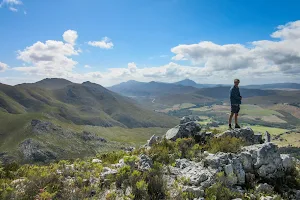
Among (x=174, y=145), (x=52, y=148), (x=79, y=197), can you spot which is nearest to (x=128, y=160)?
(x=79, y=197)

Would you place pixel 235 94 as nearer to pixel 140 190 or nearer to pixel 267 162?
pixel 267 162

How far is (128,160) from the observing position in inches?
463

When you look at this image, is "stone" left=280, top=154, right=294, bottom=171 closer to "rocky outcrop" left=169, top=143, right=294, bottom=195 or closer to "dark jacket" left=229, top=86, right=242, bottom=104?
"rocky outcrop" left=169, top=143, right=294, bottom=195

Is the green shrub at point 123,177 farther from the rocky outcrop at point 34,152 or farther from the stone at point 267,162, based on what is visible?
the rocky outcrop at point 34,152

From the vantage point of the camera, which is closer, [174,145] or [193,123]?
[174,145]

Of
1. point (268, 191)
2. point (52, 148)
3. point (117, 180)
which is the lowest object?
point (52, 148)

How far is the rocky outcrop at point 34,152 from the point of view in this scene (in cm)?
13688

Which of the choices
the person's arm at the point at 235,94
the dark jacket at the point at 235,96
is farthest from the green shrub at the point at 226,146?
the person's arm at the point at 235,94

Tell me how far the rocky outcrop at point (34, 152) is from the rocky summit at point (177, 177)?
460 feet

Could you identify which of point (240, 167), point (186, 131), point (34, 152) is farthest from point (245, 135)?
point (34, 152)

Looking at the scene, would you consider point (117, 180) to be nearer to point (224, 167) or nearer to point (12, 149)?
point (224, 167)

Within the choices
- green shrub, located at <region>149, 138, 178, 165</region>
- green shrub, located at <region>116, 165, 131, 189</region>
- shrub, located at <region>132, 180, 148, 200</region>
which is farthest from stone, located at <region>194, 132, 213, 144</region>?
shrub, located at <region>132, 180, 148, 200</region>

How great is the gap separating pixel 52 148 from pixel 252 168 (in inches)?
6273

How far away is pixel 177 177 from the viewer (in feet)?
37.1
